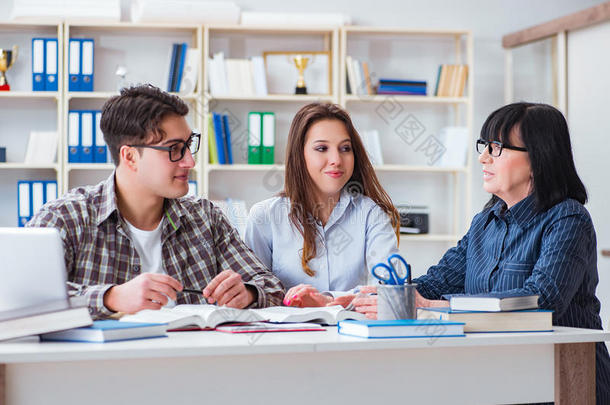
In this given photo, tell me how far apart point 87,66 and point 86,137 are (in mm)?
401

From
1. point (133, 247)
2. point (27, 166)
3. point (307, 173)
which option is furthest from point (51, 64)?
point (133, 247)

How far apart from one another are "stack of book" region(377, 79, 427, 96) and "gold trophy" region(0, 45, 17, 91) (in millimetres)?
2050

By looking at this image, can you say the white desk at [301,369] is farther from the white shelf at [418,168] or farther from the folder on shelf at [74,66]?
the folder on shelf at [74,66]

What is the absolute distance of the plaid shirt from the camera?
5.88 feet

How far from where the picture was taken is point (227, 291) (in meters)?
1.66

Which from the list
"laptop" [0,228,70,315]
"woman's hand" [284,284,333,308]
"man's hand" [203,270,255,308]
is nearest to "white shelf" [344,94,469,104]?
"woman's hand" [284,284,333,308]

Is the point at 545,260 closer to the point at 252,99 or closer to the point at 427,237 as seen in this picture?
the point at 427,237

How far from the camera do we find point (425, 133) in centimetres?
440

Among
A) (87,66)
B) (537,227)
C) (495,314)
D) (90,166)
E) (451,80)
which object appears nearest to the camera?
(495,314)

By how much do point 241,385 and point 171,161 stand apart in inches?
34.4

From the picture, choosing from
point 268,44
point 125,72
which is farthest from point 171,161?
point 268,44

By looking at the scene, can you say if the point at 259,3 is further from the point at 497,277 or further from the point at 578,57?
the point at 497,277

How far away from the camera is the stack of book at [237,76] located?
13.3 ft

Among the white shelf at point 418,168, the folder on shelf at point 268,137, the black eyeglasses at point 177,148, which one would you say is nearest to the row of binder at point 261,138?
the folder on shelf at point 268,137
